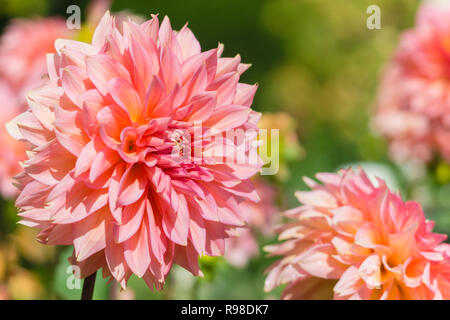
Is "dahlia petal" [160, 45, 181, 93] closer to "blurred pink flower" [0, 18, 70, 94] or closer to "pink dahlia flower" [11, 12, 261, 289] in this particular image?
"pink dahlia flower" [11, 12, 261, 289]

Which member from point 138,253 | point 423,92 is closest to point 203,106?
point 138,253

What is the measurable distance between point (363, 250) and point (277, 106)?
6.29 feet

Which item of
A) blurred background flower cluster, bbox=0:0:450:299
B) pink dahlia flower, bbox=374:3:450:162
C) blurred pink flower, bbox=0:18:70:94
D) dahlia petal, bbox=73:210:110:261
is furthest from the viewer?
pink dahlia flower, bbox=374:3:450:162

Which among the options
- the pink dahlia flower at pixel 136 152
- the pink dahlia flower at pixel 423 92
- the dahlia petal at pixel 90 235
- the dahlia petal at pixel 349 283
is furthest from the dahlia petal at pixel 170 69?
the pink dahlia flower at pixel 423 92

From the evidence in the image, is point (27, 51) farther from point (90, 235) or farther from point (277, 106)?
point (277, 106)

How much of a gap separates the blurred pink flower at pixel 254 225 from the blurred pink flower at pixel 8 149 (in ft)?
1.18

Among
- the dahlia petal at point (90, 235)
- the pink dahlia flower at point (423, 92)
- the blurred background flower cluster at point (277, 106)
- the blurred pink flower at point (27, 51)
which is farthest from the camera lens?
the pink dahlia flower at point (423, 92)

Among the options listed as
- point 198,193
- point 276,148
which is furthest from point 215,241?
point 276,148

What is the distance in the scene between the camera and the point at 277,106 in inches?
96.2

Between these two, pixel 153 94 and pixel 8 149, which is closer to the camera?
pixel 153 94

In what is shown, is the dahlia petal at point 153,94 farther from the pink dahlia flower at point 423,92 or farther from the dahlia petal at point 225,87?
the pink dahlia flower at point 423,92

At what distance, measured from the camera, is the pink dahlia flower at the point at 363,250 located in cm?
53

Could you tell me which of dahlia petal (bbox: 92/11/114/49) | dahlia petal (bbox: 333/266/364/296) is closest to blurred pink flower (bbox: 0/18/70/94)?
dahlia petal (bbox: 92/11/114/49)

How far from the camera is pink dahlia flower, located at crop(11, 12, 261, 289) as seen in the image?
0.44 m
